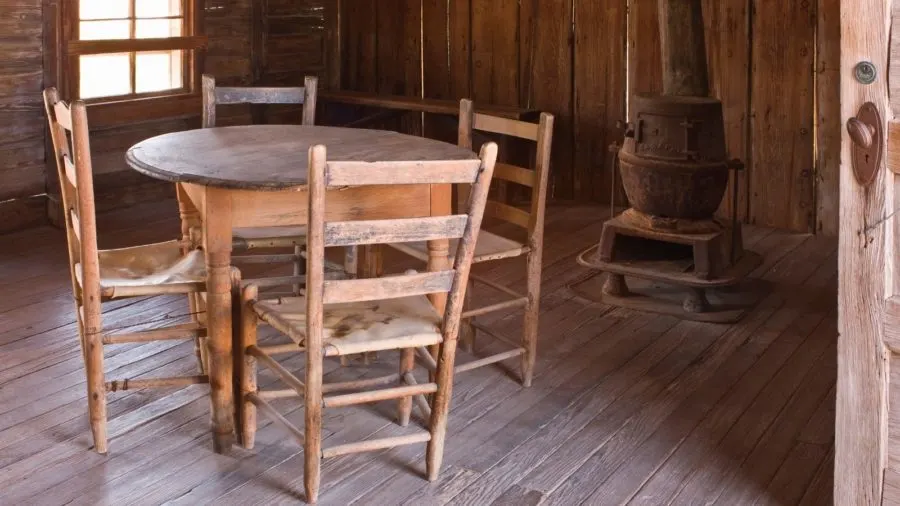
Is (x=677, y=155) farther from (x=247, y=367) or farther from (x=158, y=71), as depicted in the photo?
(x=158, y=71)

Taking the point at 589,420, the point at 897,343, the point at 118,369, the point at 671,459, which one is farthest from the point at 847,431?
the point at 118,369

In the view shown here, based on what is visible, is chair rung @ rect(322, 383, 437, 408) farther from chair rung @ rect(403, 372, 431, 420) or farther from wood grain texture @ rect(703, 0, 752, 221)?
wood grain texture @ rect(703, 0, 752, 221)

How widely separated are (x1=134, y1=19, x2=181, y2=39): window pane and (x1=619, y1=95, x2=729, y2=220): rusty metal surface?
3166mm

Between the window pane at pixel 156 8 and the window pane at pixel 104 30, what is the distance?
0.11 metres

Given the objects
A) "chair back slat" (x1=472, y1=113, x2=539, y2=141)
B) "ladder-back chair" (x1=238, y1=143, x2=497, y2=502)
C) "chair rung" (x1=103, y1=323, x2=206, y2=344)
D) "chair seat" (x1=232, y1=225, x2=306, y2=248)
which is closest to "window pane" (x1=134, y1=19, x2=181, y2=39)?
"chair seat" (x1=232, y1=225, x2=306, y2=248)

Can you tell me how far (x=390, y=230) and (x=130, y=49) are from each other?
409 centimetres

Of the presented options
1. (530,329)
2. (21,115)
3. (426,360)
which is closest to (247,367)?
(426,360)

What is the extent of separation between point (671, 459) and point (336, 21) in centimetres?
533

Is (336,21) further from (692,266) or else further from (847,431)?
(847,431)

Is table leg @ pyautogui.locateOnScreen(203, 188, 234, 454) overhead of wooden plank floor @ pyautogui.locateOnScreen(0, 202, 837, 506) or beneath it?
overhead

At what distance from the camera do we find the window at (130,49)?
6.29 metres

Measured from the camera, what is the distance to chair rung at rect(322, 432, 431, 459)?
300 centimetres

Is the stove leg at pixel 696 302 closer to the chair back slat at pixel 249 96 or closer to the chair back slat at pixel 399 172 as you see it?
the chair back slat at pixel 249 96

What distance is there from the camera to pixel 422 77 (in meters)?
7.78
